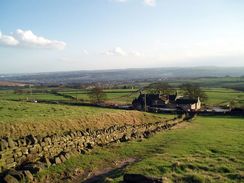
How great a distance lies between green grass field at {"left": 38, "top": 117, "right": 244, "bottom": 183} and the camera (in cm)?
1697

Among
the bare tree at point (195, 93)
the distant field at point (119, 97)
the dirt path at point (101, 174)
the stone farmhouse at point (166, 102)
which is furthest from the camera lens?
the distant field at point (119, 97)

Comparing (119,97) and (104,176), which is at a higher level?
(104,176)

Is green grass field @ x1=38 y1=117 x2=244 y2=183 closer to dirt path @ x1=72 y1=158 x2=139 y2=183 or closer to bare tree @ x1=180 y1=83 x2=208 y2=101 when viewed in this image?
dirt path @ x1=72 y1=158 x2=139 y2=183

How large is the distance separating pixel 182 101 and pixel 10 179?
78204 mm

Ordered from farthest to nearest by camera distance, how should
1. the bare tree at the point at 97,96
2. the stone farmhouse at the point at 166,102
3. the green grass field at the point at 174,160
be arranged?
the bare tree at the point at 97,96
the stone farmhouse at the point at 166,102
the green grass field at the point at 174,160

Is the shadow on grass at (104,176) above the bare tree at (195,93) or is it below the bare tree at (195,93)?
above

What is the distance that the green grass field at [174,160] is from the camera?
17.0 meters

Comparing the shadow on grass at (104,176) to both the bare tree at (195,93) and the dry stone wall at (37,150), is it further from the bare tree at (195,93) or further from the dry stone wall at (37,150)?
the bare tree at (195,93)

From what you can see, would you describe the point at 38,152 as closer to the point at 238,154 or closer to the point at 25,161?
the point at 25,161

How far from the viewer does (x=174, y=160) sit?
20.4 meters

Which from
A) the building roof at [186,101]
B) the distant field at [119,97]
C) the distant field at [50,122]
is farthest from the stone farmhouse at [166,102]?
the distant field at [50,122]

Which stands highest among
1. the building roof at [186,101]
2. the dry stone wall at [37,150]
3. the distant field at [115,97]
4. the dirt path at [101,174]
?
the dry stone wall at [37,150]

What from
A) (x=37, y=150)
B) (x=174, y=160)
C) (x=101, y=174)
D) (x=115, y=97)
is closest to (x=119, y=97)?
(x=115, y=97)

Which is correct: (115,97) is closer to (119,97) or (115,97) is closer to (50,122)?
(119,97)
